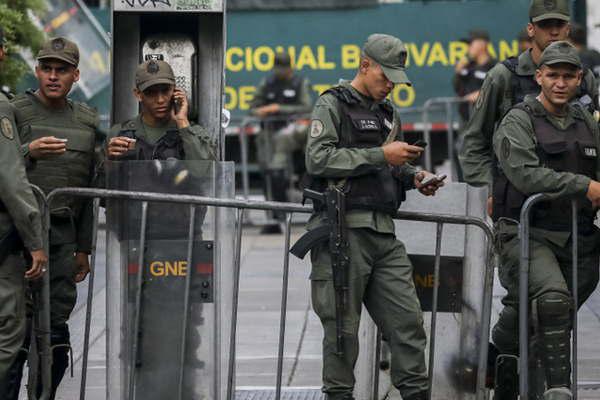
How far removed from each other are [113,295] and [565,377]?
2.22 m

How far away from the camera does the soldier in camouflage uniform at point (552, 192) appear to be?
6.98m

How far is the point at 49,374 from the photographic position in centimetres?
702

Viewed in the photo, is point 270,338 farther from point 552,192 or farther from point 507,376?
point 552,192

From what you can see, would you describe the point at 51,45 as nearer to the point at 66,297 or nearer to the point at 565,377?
the point at 66,297

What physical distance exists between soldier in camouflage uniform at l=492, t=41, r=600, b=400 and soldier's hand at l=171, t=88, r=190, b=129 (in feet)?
5.13

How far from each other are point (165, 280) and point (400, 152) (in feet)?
4.39

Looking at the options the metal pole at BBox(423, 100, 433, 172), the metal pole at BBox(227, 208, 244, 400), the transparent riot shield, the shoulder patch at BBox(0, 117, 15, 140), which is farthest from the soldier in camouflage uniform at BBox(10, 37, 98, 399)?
the metal pole at BBox(423, 100, 433, 172)

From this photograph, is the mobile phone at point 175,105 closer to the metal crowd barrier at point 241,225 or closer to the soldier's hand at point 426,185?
the metal crowd barrier at point 241,225

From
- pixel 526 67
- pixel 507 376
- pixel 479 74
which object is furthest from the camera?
pixel 479 74

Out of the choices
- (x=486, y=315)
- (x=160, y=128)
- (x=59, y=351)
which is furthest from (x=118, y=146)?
(x=486, y=315)

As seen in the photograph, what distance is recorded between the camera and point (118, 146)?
280 inches

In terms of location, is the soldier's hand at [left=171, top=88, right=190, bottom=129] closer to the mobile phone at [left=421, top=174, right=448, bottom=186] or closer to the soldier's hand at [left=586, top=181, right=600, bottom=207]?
the mobile phone at [left=421, top=174, right=448, bottom=186]

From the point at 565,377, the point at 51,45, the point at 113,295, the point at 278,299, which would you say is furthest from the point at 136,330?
the point at 278,299

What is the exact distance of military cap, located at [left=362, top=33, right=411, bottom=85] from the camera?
22.5 feet
